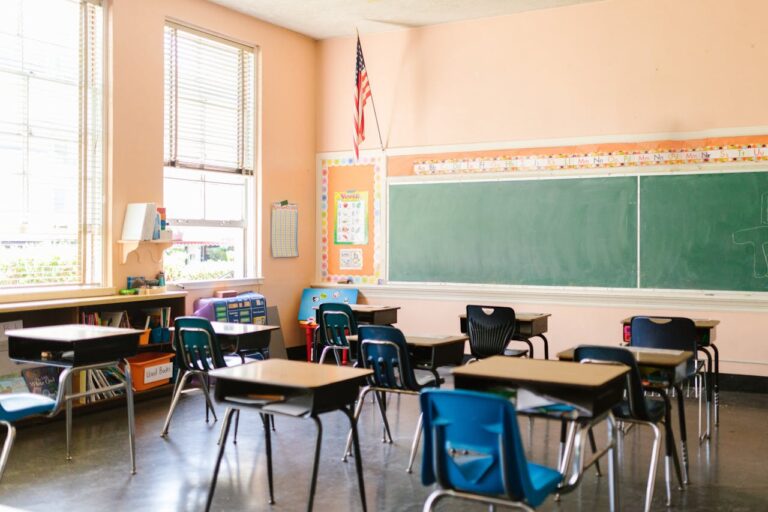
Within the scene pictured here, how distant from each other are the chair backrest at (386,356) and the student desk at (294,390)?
720 mm

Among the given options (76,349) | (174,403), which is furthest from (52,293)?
(76,349)

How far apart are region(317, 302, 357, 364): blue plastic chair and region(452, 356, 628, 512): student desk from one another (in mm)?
2659

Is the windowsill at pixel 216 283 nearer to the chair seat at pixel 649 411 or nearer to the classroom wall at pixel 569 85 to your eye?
the classroom wall at pixel 569 85

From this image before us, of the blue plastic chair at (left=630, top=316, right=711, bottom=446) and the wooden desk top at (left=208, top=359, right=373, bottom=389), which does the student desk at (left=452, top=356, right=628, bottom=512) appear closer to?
the wooden desk top at (left=208, top=359, right=373, bottom=389)

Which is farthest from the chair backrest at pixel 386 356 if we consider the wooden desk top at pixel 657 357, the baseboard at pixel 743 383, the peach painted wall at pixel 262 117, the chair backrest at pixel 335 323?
the baseboard at pixel 743 383

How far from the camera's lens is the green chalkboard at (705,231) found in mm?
6594

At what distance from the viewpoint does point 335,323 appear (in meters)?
5.79

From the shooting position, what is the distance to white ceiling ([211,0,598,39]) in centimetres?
736

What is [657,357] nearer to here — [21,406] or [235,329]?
[235,329]

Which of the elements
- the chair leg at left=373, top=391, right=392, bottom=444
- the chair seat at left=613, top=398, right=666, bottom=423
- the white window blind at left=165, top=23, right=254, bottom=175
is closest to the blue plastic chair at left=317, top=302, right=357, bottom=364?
the chair leg at left=373, top=391, right=392, bottom=444

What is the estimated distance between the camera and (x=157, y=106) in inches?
267

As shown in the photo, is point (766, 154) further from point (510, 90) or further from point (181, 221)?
point (181, 221)

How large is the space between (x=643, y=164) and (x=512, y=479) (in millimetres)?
5273

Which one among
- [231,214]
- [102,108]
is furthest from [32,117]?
[231,214]
